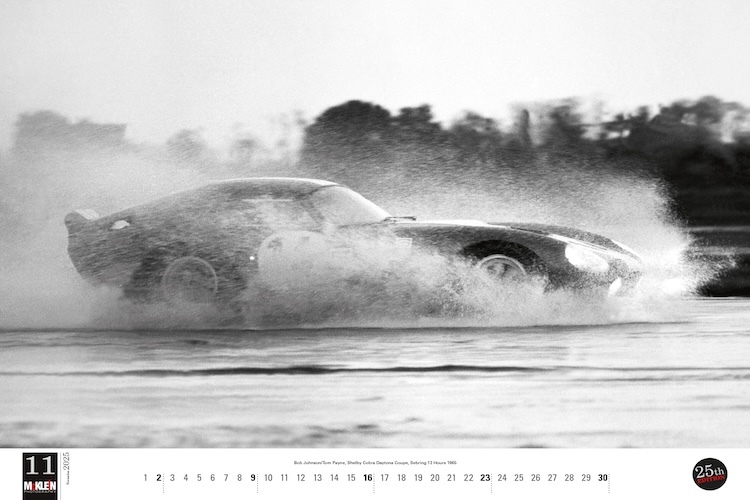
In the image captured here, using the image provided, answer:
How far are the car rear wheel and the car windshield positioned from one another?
1.56 ft

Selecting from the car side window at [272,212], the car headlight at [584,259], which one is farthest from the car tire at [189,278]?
the car headlight at [584,259]

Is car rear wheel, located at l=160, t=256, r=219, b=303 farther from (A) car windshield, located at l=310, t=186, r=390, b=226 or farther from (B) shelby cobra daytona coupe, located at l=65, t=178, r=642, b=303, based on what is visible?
(A) car windshield, located at l=310, t=186, r=390, b=226

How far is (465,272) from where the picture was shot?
3430 millimetres

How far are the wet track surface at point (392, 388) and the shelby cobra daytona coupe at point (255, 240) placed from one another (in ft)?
0.74

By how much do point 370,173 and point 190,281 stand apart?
799mm

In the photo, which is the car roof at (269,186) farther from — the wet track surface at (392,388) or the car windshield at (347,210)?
the wet track surface at (392,388)

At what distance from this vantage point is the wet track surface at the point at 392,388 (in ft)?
9.00

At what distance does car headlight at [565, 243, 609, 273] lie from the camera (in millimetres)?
3391

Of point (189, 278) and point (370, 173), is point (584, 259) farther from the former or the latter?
point (189, 278)
